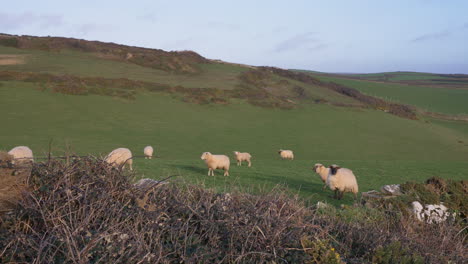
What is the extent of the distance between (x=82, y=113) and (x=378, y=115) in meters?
40.0

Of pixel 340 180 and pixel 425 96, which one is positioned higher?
pixel 425 96

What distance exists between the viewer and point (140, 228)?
4.41 metres

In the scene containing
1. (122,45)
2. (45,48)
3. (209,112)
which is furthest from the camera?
(122,45)

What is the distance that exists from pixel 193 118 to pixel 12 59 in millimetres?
26938

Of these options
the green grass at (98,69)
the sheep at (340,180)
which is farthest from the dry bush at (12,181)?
the green grass at (98,69)

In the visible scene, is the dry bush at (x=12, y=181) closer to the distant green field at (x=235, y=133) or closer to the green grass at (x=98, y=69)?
the distant green field at (x=235, y=133)

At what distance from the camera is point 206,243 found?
462 cm

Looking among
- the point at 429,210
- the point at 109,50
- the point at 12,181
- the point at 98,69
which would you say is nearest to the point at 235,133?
the point at 98,69

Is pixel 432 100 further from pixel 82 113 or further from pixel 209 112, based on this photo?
pixel 82 113

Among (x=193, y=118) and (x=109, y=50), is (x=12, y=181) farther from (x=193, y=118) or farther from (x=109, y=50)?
(x=109, y=50)

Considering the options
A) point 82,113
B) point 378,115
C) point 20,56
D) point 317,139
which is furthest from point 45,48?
point 378,115

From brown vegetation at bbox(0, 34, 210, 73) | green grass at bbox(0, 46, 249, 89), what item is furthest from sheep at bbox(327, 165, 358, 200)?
brown vegetation at bbox(0, 34, 210, 73)

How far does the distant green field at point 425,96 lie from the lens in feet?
271

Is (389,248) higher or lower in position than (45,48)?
lower
